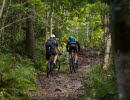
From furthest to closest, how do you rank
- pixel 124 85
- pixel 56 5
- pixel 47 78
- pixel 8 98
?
pixel 47 78 → pixel 56 5 → pixel 8 98 → pixel 124 85

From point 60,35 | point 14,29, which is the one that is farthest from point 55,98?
point 60,35

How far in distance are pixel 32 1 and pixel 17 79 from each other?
529cm

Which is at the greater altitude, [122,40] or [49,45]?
[122,40]

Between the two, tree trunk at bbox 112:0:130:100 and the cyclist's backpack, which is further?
the cyclist's backpack

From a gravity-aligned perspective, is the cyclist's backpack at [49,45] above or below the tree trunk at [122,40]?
below

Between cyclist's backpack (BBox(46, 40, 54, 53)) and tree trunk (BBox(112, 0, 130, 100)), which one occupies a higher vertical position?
tree trunk (BBox(112, 0, 130, 100))

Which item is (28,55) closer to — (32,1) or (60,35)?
(32,1)

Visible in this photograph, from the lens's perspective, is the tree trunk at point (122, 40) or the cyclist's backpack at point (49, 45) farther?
the cyclist's backpack at point (49, 45)

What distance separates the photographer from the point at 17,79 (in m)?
7.33

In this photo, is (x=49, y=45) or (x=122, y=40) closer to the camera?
(x=122, y=40)

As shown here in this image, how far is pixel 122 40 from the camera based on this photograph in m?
2.45

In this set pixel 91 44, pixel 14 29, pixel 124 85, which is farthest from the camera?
pixel 91 44

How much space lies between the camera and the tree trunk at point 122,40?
245cm

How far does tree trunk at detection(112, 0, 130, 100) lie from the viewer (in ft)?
8.05
